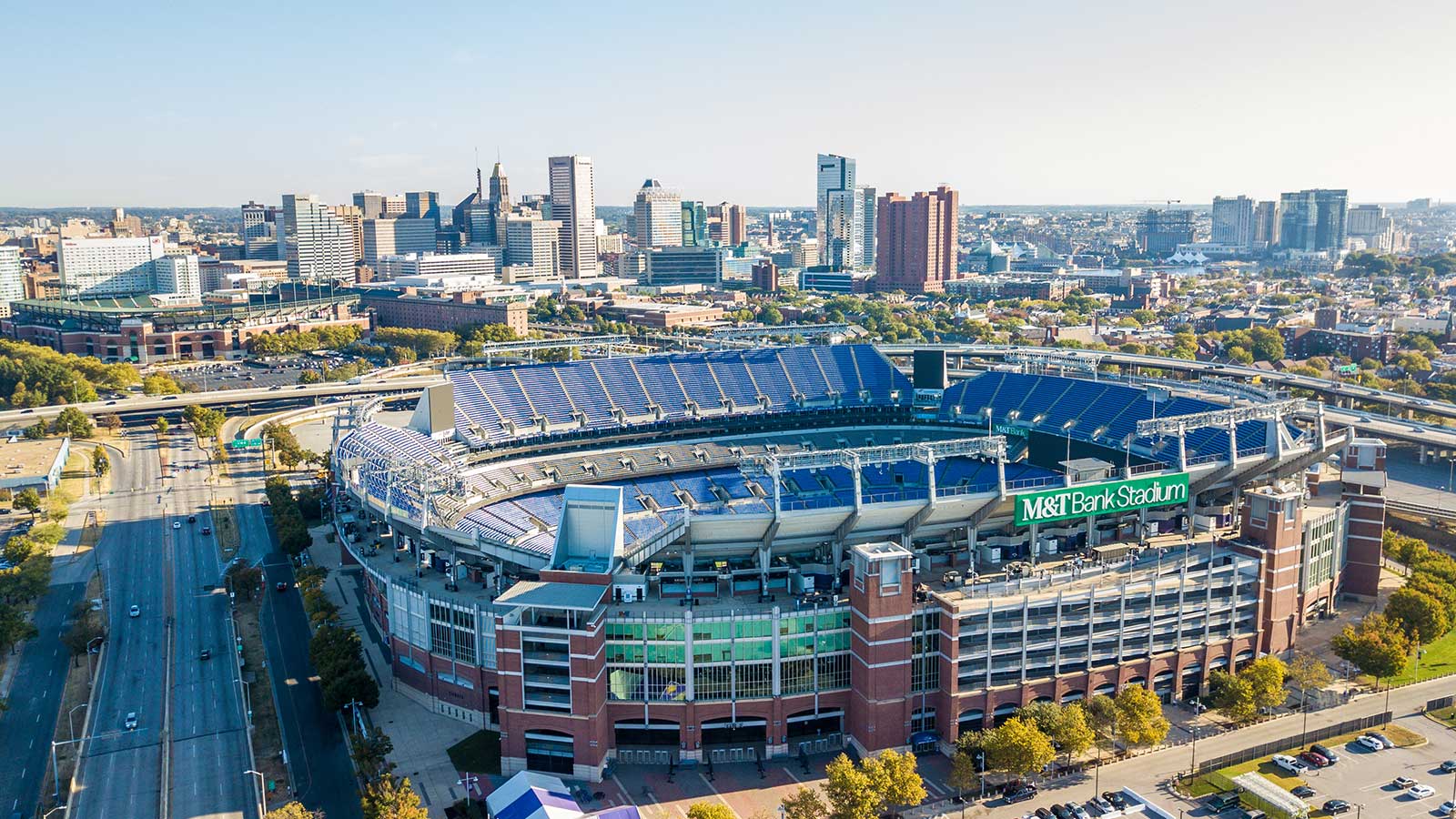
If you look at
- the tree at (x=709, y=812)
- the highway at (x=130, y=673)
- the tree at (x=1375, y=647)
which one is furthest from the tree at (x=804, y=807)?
the tree at (x=1375, y=647)

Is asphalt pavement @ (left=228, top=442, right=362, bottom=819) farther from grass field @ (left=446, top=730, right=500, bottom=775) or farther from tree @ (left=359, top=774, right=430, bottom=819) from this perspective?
grass field @ (left=446, top=730, right=500, bottom=775)

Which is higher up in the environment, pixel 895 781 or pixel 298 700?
pixel 895 781

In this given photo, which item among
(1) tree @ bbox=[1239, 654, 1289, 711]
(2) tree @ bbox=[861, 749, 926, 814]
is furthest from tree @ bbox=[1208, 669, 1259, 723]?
(2) tree @ bbox=[861, 749, 926, 814]

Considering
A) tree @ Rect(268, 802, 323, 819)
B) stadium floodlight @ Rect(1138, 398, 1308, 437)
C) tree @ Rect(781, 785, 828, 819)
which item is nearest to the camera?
tree @ Rect(268, 802, 323, 819)

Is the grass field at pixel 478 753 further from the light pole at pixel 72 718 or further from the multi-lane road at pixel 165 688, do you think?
the light pole at pixel 72 718

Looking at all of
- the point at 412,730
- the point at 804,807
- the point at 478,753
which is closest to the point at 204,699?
the point at 412,730

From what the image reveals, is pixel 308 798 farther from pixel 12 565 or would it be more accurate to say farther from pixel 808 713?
pixel 12 565

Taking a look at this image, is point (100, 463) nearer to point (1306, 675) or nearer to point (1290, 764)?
point (1290, 764)
